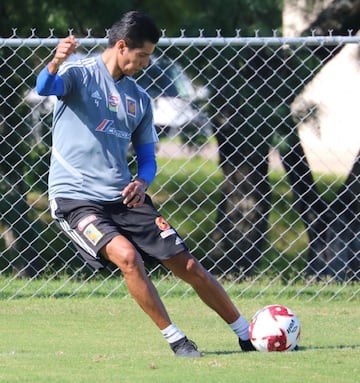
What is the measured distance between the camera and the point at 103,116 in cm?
585

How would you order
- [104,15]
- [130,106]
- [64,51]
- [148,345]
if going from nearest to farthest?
[64,51] < [130,106] < [148,345] < [104,15]

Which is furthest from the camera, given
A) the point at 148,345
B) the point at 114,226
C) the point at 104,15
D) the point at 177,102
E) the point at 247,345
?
the point at 104,15

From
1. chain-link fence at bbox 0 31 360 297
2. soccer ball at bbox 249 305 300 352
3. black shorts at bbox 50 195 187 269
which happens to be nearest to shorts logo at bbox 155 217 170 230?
black shorts at bbox 50 195 187 269

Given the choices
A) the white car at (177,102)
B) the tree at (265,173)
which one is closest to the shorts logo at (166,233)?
the tree at (265,173)

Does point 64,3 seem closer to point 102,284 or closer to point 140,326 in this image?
point 102,284

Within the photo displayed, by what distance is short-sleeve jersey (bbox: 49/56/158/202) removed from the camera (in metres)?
5.84

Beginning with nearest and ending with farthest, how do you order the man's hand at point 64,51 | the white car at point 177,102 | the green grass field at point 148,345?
the green grass field at point 148,345 < the man's hand at point 64,51 < the white car at point 177,102

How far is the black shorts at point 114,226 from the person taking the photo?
577cm

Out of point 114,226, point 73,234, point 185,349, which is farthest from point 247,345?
point 73,234

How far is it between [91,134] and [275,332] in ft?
4.60

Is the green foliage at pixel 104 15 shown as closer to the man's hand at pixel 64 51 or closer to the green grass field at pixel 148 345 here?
the green grass field at pixel 148 345

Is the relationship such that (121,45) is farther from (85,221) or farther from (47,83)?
(85,221)

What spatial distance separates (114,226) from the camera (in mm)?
5844

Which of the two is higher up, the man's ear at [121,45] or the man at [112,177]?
the man's ear at [121,45]
